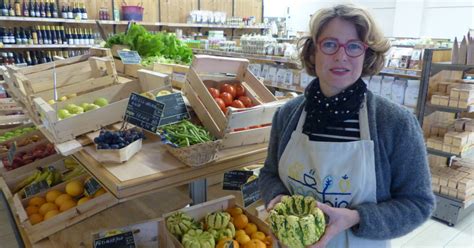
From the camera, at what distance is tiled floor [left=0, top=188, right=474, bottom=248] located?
304 cm

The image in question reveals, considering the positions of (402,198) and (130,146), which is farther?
(130,146)

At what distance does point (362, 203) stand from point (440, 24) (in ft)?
28.4

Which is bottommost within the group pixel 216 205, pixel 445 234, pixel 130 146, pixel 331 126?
pixel 445 234

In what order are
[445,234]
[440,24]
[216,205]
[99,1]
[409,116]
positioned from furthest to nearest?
[440,24] < [99,1] < [445,234] < [216,205] < [409,116]

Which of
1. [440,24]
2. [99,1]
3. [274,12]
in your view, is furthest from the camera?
[274,12]

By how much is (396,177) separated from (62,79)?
2.12m

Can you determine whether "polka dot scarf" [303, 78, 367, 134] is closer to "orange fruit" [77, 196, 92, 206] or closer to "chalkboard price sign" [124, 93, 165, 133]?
"chalkboard price sign" [124, 93, 165, 133]

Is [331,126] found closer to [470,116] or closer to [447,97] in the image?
[447,97]

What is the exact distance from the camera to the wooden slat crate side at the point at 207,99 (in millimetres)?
1603

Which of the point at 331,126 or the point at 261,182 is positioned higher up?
the point at 331,126

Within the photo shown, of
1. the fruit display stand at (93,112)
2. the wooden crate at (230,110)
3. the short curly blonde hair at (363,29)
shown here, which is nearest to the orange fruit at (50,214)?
the fruit display stand at (93,112)

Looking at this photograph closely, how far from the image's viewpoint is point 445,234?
3287mm

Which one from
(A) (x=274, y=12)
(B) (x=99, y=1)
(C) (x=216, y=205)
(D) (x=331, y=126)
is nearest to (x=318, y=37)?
(D) (x=331, y=126)

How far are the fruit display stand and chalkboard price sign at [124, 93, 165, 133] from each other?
226 millimetres
